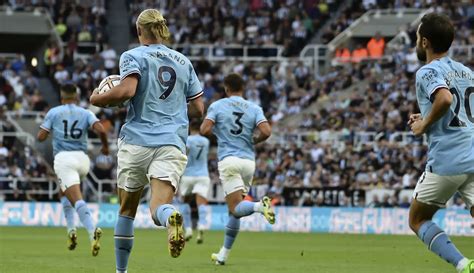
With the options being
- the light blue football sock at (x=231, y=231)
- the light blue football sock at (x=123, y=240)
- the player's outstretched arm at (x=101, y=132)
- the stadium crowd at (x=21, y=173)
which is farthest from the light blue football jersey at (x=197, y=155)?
the light blue football sock at (x=123, y=240)

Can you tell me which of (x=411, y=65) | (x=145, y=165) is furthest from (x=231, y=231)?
(x=411, y=65)

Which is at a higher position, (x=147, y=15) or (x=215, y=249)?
(x=147, y=15)

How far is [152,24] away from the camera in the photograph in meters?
10.9

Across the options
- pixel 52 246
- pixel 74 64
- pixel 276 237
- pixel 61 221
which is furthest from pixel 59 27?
pixel 52 246

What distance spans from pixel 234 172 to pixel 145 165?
607cm

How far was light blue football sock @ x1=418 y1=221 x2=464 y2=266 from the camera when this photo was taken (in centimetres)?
1009

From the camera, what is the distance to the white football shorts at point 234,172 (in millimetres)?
16828

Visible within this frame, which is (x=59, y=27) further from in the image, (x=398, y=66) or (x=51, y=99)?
(x=398, y=66)

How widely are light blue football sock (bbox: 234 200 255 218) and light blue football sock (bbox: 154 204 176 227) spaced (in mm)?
5139

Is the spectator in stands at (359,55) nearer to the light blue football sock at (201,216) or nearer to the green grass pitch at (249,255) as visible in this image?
the green grass pitch at (249,255)

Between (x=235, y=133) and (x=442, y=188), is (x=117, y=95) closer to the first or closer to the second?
(x=442, y=188)

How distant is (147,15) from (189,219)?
48.8 feet

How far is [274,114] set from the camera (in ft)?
131

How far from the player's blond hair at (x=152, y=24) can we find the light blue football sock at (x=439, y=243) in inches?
116
